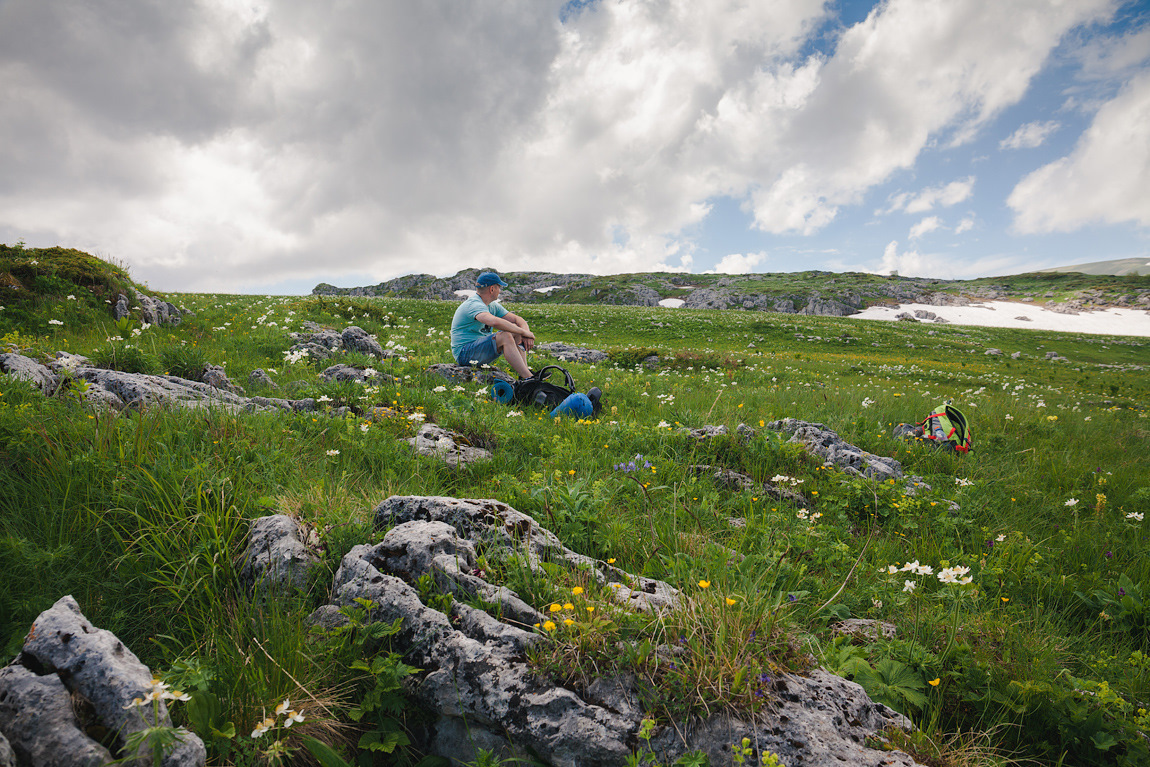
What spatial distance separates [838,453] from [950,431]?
278 centimetres

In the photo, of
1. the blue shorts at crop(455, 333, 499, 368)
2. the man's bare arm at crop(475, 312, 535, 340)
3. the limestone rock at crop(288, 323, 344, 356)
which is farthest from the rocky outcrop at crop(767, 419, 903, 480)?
the limestone rock at crop(288, 323, 344, 356)

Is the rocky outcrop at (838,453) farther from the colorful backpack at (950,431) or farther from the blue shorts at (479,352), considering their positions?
the blue shorts at (479,352)

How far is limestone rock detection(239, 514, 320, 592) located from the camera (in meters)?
2.57

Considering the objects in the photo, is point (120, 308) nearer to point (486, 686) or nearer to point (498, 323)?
point (498, 323)

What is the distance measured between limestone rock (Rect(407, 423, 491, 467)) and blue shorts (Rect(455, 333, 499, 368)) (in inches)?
172

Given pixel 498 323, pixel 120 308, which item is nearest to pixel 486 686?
pixel 498 323

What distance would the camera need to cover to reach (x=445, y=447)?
4.97 m

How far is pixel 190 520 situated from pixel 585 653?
2.59 meters

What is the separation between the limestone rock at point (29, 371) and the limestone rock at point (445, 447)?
3604 millimetres

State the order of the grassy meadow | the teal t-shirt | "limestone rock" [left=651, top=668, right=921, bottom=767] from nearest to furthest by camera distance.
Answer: "limestone rock" [left=651, top=668, right=921, bottom=767]
the grassy meadow
the teal t-shirt

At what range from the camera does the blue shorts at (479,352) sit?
9750 millimetres

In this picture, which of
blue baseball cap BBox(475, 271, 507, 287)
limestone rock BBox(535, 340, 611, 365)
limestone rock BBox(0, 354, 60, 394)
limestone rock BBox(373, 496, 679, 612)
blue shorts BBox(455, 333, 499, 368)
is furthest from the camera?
limestone rock BBox(535, 340, 611, 365)

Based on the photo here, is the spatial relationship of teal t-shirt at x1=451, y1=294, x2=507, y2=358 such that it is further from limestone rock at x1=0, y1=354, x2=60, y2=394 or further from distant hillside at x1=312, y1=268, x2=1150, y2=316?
distant hillside at x1=312, y1=268, x2=1150, y2=316

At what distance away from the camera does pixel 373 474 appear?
14.2 feet
